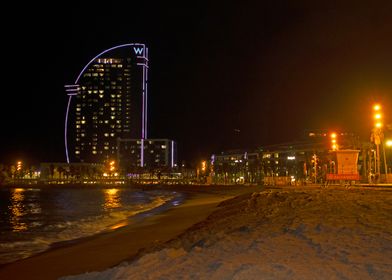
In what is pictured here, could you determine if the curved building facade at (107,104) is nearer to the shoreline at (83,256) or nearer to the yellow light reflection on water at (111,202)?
the yellow light reflection on water at (111,202)

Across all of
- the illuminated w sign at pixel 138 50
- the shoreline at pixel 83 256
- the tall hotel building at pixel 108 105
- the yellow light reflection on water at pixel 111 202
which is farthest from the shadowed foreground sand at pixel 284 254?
the illuminated w sign at pixel 138 50

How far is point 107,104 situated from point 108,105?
24.1 inches

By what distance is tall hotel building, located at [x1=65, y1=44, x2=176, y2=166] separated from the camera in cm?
18312

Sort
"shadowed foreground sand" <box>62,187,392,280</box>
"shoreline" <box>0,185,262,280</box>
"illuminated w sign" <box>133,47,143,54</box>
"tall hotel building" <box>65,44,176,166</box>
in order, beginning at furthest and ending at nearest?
1. "tall hotel building" <box>65,44,176,166</box>
2. "illuminated w sign" <box>133,47,143,54</box>
3. "shoreline" <box>0,185,262,280</box>
4. "shadowed foreground sand" <box>62,187,392,280</box>

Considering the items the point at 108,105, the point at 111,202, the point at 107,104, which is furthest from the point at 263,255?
the point at 108,105

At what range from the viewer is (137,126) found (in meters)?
190

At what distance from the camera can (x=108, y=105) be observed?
189750mm

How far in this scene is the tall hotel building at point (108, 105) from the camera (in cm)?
18312

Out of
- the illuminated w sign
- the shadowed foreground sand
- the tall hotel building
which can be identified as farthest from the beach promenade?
the illuminated w sign

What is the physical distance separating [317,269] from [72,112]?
7401 inches

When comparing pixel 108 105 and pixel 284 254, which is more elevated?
pixel 108 105

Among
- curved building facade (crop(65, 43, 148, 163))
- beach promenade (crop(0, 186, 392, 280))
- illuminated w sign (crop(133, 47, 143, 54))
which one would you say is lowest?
beach promenade (crop(0, 186, 392, 280))

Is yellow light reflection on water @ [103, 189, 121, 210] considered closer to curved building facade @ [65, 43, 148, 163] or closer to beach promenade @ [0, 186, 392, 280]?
beach promenade @ [0, 186, 392, 280]

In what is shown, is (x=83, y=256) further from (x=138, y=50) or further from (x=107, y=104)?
(x=107, y=104)
